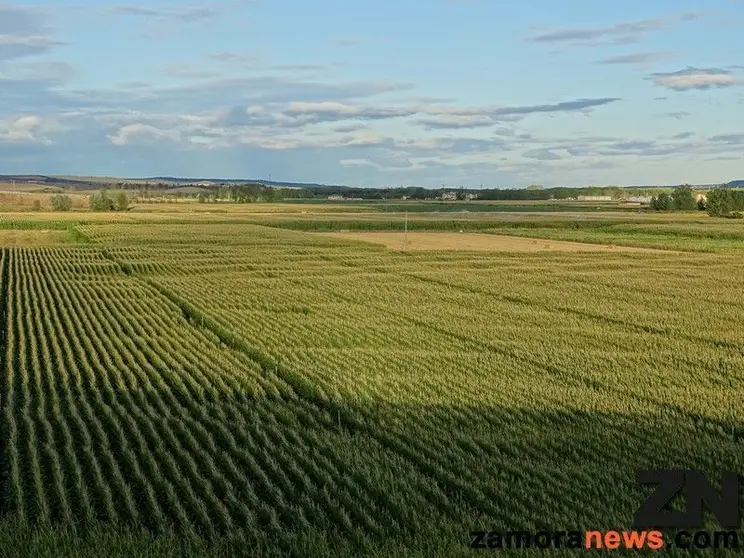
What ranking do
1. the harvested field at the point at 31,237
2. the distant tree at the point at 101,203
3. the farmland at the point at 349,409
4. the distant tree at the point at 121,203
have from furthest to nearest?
1. the distant tree at the point at 121,203
2. the distant tree at the point at 101,203
3. the harvested field at the point at 31,237
4. the farmland at the point at 349,409

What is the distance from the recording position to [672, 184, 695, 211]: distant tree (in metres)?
122

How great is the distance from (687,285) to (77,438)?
2908 cm

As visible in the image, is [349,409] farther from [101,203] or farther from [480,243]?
[101,203]

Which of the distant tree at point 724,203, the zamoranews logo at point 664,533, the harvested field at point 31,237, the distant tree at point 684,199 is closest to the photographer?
the zamoranews logo at point 664,533

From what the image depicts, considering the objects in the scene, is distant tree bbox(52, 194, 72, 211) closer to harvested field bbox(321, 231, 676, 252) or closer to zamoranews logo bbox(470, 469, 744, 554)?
harvested field bbox(321, 231, 676, 252)

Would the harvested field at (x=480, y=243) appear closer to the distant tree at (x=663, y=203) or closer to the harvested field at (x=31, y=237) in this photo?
the harvested field at (x=31, y=237)

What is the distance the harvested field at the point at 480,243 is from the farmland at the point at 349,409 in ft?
65.6

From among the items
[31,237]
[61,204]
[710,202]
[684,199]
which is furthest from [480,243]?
[61,204]

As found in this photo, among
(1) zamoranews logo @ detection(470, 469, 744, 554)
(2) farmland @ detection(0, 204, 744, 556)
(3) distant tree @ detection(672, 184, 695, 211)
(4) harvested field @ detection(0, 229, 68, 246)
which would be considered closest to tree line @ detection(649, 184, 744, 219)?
(3) distant tree @ detection(672, 184, 695, 211)

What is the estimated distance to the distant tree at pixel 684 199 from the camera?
122 meters

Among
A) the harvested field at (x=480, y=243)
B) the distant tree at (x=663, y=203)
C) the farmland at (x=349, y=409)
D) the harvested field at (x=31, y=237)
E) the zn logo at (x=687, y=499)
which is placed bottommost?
the harvested field at (x=31, y=237)

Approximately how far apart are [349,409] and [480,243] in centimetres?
4973

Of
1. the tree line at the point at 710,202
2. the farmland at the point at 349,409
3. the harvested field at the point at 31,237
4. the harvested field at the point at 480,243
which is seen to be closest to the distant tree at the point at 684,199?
the tree line at the point at 710,202

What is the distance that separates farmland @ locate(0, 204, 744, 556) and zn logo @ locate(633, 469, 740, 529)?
22cm
